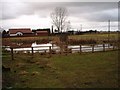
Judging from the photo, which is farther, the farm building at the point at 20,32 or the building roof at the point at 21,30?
the building roof at the point at 21,30

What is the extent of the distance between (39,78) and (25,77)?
740mm

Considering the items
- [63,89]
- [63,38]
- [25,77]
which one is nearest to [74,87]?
[63,89]

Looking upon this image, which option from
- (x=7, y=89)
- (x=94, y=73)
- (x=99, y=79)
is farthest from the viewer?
(x=94, y=73)

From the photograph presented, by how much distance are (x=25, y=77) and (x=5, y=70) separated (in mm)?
2077

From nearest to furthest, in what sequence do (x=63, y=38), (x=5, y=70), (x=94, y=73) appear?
(x=94, y=73)
(x=5, y=70)
(x=63, y=38)

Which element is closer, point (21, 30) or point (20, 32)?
point (20, 32)

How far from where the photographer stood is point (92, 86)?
370 inches

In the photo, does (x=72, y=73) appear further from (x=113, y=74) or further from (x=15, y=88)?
(x=15, y=88)

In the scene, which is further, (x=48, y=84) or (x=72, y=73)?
(x=72, y=73)

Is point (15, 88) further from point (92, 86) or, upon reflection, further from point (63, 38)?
point (63, 38)

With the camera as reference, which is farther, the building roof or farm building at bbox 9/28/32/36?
the building roof

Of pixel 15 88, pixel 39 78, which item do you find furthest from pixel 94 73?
pixel 15 88

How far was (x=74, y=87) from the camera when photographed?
30.3 ft

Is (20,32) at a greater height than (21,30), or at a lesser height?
lesser
